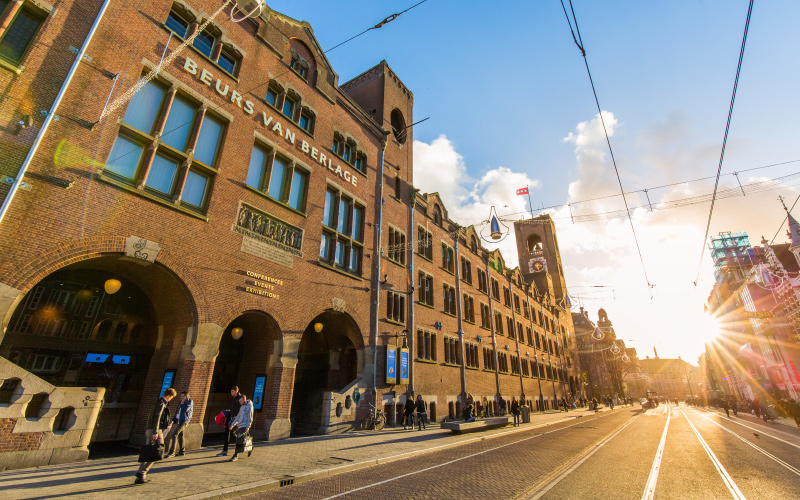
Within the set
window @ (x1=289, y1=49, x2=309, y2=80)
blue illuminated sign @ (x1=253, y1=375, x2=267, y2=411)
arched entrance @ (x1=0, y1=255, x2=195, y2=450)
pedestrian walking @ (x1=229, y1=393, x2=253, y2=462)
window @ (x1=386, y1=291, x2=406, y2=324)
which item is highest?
window @ (x1=289, y1=49, x2=309, y2=80)

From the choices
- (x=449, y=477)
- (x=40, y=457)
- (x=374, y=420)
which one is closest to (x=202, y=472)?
(x=40, y=457)

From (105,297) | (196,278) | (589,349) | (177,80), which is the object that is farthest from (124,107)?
(589,349)

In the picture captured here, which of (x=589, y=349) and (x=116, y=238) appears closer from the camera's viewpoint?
(x=116, y=238)

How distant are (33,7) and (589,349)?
287ft

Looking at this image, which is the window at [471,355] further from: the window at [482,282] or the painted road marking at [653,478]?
the painted road marking at [653,478]

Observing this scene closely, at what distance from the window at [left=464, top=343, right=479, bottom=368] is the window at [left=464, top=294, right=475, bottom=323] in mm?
2222

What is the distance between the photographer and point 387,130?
2475cm

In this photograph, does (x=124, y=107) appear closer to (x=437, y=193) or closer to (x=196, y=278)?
(x=196, y=278)

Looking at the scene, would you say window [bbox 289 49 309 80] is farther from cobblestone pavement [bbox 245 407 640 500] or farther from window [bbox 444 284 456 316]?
cobblestone pavement [bbox 245 407 640 500]

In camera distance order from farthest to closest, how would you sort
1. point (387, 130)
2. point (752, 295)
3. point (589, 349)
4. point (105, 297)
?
1. point (589, 349)
2. point (752, 295)
3. point (387, 130)
4. point (105, 297)

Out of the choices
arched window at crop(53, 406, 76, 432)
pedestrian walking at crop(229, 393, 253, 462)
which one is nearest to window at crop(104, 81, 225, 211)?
arched window at crop(53, 406, 76, 432)

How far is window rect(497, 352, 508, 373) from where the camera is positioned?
32250mm

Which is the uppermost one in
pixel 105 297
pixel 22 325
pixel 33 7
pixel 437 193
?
pixel 437 193

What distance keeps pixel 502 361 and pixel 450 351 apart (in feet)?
33.3
